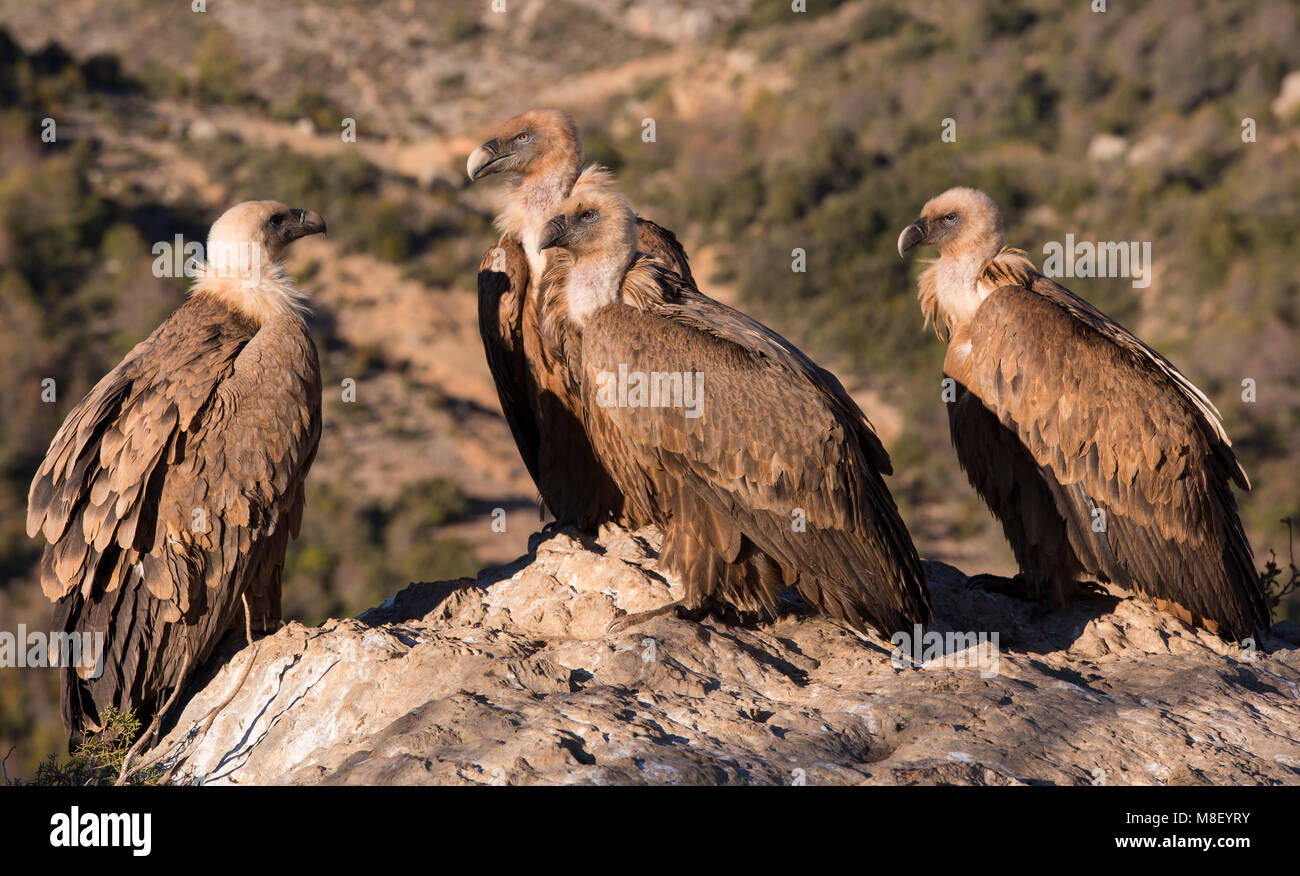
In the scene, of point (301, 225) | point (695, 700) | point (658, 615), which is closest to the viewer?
point (695, 700)

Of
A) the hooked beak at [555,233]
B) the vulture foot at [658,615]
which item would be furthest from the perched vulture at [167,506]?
the vulture foot at [658,615]

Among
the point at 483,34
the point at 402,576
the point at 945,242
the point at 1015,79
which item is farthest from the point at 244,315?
the point at 483,34

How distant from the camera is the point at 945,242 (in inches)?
332

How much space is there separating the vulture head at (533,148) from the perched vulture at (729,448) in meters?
1.46

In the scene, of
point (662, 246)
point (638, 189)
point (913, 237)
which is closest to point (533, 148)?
point (662, 246)

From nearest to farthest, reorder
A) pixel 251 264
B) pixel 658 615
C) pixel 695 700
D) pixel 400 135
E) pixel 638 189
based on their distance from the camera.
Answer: pixel 695 700 → pixel 658 615 → pixel 251 264 → pixel 638 189 → pixel 400 135

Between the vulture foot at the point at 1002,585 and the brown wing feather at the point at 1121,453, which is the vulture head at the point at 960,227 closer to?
the brown wing feather at the point at 1121,453

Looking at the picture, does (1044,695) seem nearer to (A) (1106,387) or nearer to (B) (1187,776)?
(B) (1187,776)

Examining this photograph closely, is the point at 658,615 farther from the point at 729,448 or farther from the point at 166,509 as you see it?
the point at 166,509

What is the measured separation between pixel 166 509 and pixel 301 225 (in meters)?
2.31

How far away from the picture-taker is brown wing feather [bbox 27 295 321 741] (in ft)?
22.3

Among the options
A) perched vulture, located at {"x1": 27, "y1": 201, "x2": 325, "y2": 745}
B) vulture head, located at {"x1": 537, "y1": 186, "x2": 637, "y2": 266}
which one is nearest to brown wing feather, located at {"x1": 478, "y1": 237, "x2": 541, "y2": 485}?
vulture head, located at {"x1": 537, "y1": 186, "x2": 637, "y2": 266}

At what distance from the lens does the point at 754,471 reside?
22.2 ft

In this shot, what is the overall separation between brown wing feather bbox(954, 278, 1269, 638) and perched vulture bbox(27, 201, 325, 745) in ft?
14.1
